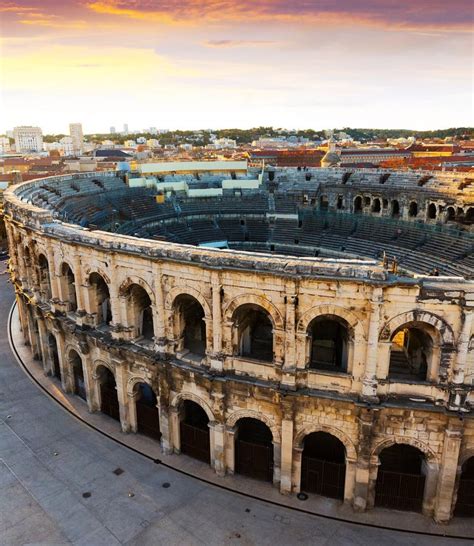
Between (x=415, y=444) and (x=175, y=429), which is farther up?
(x=415, y=444)

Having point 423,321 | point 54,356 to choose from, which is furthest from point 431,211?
point 54,356

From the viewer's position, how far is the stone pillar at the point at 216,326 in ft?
73.0

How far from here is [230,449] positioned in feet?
80.1

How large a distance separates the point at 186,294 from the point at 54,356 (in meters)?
16.3

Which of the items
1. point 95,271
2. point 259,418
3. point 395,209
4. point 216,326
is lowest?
point 259,418

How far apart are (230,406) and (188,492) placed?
4.83 m

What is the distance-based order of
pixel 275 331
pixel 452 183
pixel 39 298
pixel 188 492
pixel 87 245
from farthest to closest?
1. pixel 452 183
2. pixel 39 298
3. pixel 87 245
4. pixel 188 492
5. pixel 275 331

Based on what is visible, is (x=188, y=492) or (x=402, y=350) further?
(x=402, y=350)


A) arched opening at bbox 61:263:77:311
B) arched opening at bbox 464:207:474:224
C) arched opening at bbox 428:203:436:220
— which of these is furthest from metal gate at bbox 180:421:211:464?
arched opening at bbox 428:203:436:220

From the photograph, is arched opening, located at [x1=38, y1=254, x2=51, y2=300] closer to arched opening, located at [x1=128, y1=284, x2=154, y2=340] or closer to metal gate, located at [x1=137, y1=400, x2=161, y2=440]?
arched opening, located at [x1=128, y1=284, x2=154, y2=340]

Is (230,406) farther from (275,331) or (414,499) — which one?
(414,499)

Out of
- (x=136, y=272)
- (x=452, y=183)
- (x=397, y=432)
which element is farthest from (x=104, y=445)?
(x=452, y=183)

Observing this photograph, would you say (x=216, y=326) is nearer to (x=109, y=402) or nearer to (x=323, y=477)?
(x=323, y=477)

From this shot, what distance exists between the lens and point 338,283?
20.3m
